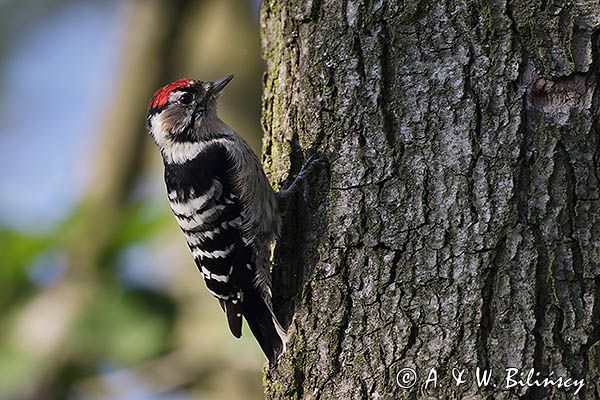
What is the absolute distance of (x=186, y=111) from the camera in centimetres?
448

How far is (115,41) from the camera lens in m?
5.58

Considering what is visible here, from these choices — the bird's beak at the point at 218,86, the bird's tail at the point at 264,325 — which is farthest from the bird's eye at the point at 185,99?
the bird's tail at the point at 264,325

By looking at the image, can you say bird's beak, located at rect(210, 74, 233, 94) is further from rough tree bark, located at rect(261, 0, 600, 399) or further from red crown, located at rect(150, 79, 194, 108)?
rough tree bark, located at rect(261, 0, 600, 399)

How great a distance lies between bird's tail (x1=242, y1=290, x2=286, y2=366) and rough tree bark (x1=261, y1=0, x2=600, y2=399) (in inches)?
4.0

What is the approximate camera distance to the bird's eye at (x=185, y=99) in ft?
14.5

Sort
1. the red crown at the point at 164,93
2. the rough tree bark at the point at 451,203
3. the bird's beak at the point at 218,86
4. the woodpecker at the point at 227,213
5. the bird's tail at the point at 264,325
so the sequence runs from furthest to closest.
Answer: the bird's beak at the point at 218,86, the red crown at the point at 164,93, the woodpecker at the point at 227,213, the bird's tail at the point at 264,325, the rough tree bark at the point at 451,203

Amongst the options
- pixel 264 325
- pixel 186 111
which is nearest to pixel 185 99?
pixel 186 111

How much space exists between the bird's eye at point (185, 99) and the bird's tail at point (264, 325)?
4.09 feet

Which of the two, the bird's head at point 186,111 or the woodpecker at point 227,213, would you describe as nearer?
the woodpecker at point 227,213

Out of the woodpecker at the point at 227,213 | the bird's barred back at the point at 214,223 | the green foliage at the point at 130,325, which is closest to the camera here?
the woodpecker at the point at 227,213

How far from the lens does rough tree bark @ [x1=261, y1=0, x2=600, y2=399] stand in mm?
2756

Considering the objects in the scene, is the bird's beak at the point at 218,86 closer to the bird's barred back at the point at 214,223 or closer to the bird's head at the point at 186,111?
the bird's head at the point at 186,111

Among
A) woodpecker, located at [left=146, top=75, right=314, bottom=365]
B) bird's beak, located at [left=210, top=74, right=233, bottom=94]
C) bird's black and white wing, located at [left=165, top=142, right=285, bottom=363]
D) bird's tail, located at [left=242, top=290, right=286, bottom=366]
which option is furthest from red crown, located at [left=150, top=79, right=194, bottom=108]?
bird's tail, located at [left=242, top=290, right=286, bottom=366]

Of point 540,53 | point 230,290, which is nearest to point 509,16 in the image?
point 540,53
